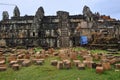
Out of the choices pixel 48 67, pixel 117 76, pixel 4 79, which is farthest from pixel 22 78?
pixel 117 76

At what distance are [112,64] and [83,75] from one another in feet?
7.70

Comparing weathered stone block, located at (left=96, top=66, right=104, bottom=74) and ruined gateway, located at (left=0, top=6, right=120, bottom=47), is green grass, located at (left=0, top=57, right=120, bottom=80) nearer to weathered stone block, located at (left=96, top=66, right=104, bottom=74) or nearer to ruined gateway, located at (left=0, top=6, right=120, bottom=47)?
weathered stone block, located at (left=96, top=66, right=104, bottom=74)

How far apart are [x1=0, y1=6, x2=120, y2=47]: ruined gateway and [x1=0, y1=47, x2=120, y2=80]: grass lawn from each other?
1965cm

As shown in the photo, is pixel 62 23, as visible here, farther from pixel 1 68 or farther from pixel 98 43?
pixel 1 68

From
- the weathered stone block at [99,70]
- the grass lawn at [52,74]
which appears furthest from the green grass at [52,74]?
the weathered stone block at [99,70]

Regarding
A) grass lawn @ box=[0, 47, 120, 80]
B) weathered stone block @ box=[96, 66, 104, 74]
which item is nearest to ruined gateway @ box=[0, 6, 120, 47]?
grass lawn @ box=[0, 47, 120, 80]

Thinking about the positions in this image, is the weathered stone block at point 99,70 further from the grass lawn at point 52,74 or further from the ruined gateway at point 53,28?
the ruined gateway at point 53,28

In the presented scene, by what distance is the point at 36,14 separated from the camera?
33.6m

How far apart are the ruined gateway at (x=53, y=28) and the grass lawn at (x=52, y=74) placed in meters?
19.7

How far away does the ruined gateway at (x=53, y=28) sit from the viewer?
31.8 m

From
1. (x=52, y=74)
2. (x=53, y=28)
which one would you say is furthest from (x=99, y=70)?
(x=53, y=28)

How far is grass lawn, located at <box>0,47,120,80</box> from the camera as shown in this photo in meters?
9.59

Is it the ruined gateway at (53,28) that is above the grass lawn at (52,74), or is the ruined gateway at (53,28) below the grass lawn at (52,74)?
above

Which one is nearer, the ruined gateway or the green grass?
the green grass
